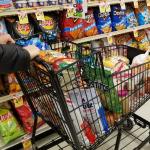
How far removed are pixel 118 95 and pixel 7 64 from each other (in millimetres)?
679

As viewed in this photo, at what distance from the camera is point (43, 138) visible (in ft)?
7.57

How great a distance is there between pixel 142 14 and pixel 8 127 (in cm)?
191

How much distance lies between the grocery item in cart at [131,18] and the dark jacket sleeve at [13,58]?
1.89 meters

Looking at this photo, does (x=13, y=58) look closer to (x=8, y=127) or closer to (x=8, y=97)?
(x=8, y=97)

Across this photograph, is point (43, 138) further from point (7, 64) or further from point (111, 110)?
point (7, 64)

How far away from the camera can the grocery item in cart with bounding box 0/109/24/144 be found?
1.96m

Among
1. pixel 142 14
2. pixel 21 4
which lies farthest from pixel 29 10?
pixel 142 14

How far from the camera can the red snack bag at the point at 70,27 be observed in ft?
7.22

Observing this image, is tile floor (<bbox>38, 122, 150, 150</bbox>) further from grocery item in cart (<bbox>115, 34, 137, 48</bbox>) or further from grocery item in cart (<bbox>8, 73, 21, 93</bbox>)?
grocery item in cart (<bbox>115, 34, 137, 48</bbox>)

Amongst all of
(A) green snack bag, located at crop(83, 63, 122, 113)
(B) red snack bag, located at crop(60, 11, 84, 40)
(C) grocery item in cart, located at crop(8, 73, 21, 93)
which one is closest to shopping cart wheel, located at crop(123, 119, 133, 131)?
(A) green snack bag, located at crop(83, 63, 122, 113)

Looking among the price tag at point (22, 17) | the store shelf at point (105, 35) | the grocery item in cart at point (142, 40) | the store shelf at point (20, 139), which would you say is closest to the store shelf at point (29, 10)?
the price tag at point (22, 17)

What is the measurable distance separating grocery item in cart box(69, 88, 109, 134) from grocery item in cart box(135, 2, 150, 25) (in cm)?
179

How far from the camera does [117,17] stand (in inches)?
104

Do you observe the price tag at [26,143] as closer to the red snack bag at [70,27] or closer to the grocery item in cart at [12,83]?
the grocery item in cart at [12,83]
